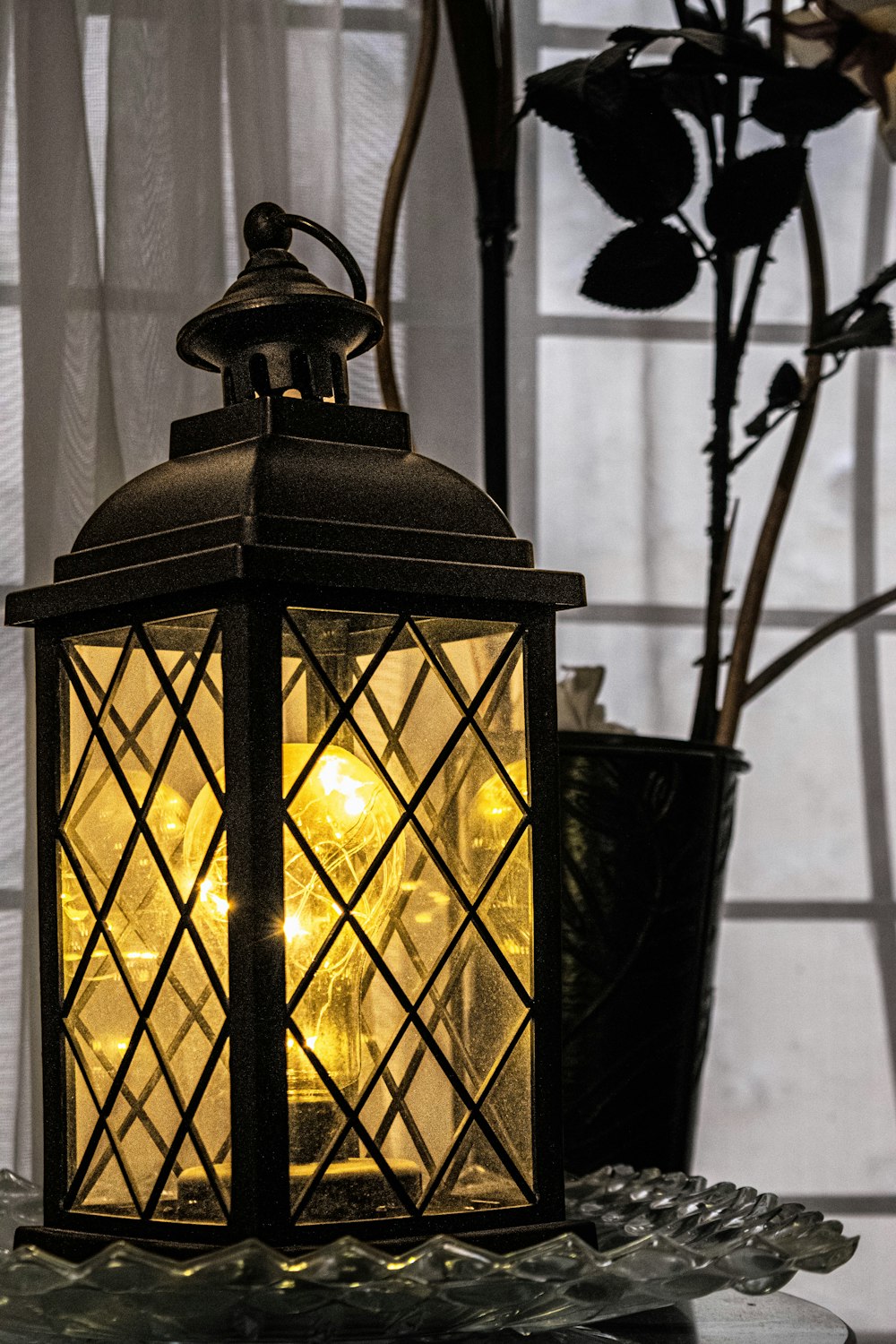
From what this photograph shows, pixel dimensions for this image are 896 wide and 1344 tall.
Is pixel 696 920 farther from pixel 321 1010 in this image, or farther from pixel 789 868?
pixel 789 868

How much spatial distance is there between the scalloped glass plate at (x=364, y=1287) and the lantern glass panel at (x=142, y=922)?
0.21ft

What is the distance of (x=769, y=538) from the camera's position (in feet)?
3.69

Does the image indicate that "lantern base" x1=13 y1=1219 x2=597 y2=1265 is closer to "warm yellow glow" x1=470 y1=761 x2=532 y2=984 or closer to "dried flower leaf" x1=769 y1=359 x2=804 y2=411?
"warm yellow glow" x1=470 y1=761 x2=532 y2=984

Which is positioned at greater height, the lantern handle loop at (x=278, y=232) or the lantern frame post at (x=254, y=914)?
the lantern handle loop at (x=278, y=232)

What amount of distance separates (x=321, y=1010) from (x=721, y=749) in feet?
1.45

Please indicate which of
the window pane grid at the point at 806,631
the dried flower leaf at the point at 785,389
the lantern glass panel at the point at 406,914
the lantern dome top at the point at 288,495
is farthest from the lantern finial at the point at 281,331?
the window pane grid at the point at 806,631

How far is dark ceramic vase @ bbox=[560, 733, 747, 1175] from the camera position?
954 millimetres

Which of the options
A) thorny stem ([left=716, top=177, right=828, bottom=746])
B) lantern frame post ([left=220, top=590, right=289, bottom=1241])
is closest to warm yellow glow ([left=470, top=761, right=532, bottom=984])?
lantern frame post ([left=220, top=590, right=289, bottom=1241])

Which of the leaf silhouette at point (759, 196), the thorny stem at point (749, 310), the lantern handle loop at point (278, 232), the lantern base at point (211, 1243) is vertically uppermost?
the leaf silhouette at point (759, 196)

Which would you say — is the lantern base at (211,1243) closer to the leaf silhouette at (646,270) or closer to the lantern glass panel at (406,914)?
the lantern glass panel at (406,914)

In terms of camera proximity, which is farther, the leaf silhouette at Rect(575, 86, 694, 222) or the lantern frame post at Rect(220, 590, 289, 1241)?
the leaf silhouette at Rect(575, 86, 694, 222)

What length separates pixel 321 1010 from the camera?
24.1 inches

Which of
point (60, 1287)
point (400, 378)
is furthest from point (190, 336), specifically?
point (400, 378)

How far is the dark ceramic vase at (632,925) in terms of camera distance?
954 millimetres
